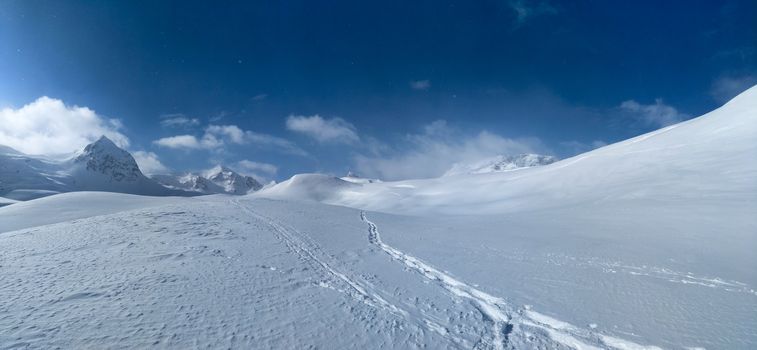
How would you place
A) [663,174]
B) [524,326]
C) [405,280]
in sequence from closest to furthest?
[524,326] → [405,280] → [663,174]

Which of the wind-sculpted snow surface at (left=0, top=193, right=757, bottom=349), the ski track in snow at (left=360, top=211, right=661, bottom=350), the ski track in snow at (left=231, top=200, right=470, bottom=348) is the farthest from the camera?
the ski track in snow at (left=231, top=200, right=470, bottom=348)

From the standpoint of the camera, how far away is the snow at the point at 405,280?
5152 mm

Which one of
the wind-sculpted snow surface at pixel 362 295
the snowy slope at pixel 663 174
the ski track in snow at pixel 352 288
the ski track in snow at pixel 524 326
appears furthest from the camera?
the snowy slope at pixel 663 174

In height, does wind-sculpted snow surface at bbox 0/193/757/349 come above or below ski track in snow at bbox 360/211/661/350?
above

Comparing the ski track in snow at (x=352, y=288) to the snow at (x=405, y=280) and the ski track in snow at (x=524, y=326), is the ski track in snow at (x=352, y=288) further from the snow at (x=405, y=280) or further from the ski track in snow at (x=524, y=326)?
the ski track in snow at (x=524, y=326)

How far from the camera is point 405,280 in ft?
25.9

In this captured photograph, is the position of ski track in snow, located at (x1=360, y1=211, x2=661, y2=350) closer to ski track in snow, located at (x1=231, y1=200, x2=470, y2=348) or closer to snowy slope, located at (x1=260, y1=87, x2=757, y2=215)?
ski track in snow, located at (x1=231, y1=200, x2=470, y2=348)

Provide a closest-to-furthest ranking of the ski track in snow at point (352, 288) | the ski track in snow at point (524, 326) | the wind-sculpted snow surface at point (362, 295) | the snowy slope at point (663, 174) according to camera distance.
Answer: the ski track in snow at point (524, 326)
the wind-sculpted snow surface at point (362, 295)
the ski track in snow at point (352, 288)
the snowy slope at point (663, 174)

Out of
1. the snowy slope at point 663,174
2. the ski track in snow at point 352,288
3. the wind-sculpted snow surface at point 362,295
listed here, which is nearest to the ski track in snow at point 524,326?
the wind-sculpted snow surface at point 362,295

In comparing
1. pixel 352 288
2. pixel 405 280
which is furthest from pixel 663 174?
pixel 352 288

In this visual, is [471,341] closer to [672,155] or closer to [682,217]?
[682,217]

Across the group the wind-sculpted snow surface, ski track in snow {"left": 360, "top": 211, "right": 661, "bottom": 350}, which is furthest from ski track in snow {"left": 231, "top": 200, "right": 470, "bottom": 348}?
ski track in snow {"left": 360, "top": 211, "right": 661, "bottom": 350}

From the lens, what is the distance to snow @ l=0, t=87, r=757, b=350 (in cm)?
515

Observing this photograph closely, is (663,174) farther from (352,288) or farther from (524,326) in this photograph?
(352,288)
